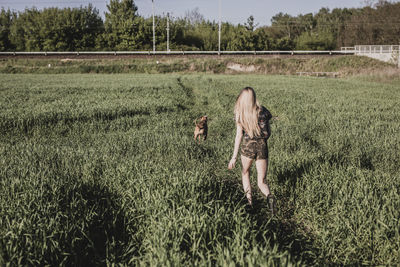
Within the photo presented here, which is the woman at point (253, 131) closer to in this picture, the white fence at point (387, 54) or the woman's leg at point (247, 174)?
the woman's leg at point (247, 174)

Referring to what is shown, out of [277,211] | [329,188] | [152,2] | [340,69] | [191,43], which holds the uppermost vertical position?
[152,2]

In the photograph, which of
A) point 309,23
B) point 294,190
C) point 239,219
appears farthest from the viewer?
point 309,23

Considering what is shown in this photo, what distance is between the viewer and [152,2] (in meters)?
58.4

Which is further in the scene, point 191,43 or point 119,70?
point 191,43

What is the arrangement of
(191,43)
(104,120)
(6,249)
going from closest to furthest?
(6,249), (104,120), (191,43)

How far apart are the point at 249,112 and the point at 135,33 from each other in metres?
64.1

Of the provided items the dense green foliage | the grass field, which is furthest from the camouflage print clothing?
the dense green foliage

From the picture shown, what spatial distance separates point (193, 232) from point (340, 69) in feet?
156

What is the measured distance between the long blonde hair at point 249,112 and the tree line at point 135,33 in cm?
5805

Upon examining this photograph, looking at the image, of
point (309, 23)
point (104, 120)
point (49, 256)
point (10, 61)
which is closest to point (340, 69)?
point (104, 120)

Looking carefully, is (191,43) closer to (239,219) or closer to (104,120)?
(104,120)

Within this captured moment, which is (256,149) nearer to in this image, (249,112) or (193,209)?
(249,112)

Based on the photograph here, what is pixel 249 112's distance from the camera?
380cm

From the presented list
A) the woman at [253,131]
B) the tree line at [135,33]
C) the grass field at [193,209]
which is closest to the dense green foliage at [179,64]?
the tree line at [135,33]
